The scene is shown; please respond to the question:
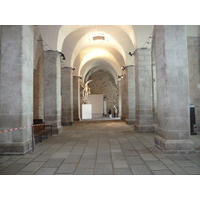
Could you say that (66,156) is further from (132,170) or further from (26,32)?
(26,32)

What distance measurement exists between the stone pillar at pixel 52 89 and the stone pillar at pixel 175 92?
18.7 ft

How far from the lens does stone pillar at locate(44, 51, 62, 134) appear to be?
9.18 m

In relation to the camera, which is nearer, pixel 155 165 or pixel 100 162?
pixel 155 165

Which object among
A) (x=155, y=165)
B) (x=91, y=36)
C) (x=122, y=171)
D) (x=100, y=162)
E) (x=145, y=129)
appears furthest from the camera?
(x=91, y=36)

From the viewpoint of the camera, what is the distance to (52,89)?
9281mm

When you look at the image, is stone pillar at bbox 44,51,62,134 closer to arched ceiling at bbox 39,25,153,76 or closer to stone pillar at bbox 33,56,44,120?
arched ceiling at bbox 39,25,153,76

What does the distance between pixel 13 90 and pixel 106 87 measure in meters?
23.8

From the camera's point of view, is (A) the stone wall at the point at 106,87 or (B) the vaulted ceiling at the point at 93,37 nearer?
(B) the vaulted ceiling at the point at 93,37

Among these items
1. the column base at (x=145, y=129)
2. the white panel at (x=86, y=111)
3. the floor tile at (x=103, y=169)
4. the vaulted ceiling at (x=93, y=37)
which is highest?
the vaulted ceiling at (x=93, y=37)

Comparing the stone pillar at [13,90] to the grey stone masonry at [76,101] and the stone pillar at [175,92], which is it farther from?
the grey stone masonry at [76,101]

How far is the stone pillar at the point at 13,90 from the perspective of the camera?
524cm

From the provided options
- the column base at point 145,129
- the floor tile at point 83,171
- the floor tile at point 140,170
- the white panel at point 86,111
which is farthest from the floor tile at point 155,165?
the white panel at point 86,111

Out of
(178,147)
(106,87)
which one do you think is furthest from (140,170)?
(106,87)

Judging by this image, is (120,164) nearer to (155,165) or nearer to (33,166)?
(155,165)
